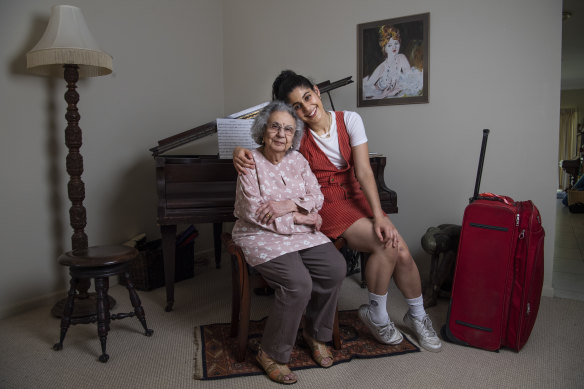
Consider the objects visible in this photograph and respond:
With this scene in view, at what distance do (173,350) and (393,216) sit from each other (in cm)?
193

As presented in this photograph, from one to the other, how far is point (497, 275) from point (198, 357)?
1.47 metres

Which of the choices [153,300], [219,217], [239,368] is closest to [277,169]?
[219,217]

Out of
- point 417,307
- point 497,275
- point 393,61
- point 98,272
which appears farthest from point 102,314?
point 393,61

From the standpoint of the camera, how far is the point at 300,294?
1739 millimetres

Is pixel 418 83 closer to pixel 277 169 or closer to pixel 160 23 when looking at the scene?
pixel 277 169

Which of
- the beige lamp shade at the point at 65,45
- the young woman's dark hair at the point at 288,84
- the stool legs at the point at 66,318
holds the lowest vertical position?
the stool legs at the point at 66,318

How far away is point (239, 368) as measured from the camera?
1864 millimetres

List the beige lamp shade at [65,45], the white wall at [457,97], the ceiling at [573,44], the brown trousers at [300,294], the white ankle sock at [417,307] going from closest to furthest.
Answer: the brown trousers at [300,294]
the white ankle sock at [417,307]
the beige lamp shade at [65,45]
the white wall at [457,97]
the ceiling at [573,44]

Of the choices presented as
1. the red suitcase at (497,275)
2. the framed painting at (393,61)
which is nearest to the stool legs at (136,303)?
the red suitcase at (497,275)

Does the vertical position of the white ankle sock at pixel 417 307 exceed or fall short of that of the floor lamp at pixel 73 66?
it falls short

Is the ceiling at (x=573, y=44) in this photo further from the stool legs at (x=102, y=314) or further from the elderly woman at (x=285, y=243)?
the stool legs at (x=102, y=314)

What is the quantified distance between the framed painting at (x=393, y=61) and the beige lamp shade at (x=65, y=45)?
6.02ft

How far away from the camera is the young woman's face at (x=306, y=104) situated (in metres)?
2.10

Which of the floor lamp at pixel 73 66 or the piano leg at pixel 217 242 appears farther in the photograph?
the piano leg at pixel 217 242
